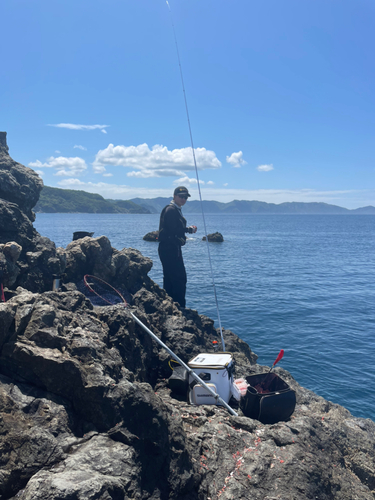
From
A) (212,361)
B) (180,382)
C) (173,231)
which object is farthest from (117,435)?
(173,231)

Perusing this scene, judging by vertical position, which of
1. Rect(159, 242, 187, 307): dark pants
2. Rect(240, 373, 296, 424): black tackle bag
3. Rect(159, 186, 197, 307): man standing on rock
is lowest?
Rect(240, 373, 296, 424): black tackle bag

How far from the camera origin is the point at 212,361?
5.89 meters

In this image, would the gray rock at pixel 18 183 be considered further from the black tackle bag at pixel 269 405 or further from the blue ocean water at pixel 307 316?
the blue ocean water at pixel 307 316

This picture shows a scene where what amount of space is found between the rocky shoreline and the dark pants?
337cm

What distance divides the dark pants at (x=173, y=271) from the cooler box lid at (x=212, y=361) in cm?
347

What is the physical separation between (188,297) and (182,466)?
1729cm

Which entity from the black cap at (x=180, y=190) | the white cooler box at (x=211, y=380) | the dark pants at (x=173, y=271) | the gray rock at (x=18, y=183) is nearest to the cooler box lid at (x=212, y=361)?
the white cooler box at (x=211, y=380)

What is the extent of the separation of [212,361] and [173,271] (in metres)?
3.91

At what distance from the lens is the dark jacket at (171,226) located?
904 centimetres

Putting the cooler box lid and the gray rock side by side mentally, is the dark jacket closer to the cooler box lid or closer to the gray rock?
the gray rock

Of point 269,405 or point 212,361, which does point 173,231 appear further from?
point 269,405

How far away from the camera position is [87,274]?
854 cm

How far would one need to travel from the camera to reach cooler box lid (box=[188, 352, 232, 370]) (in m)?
5.63

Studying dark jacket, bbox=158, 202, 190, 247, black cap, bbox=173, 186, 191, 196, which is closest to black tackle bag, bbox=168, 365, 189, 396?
dark jacket, bbox=158, 202, 190, 247
